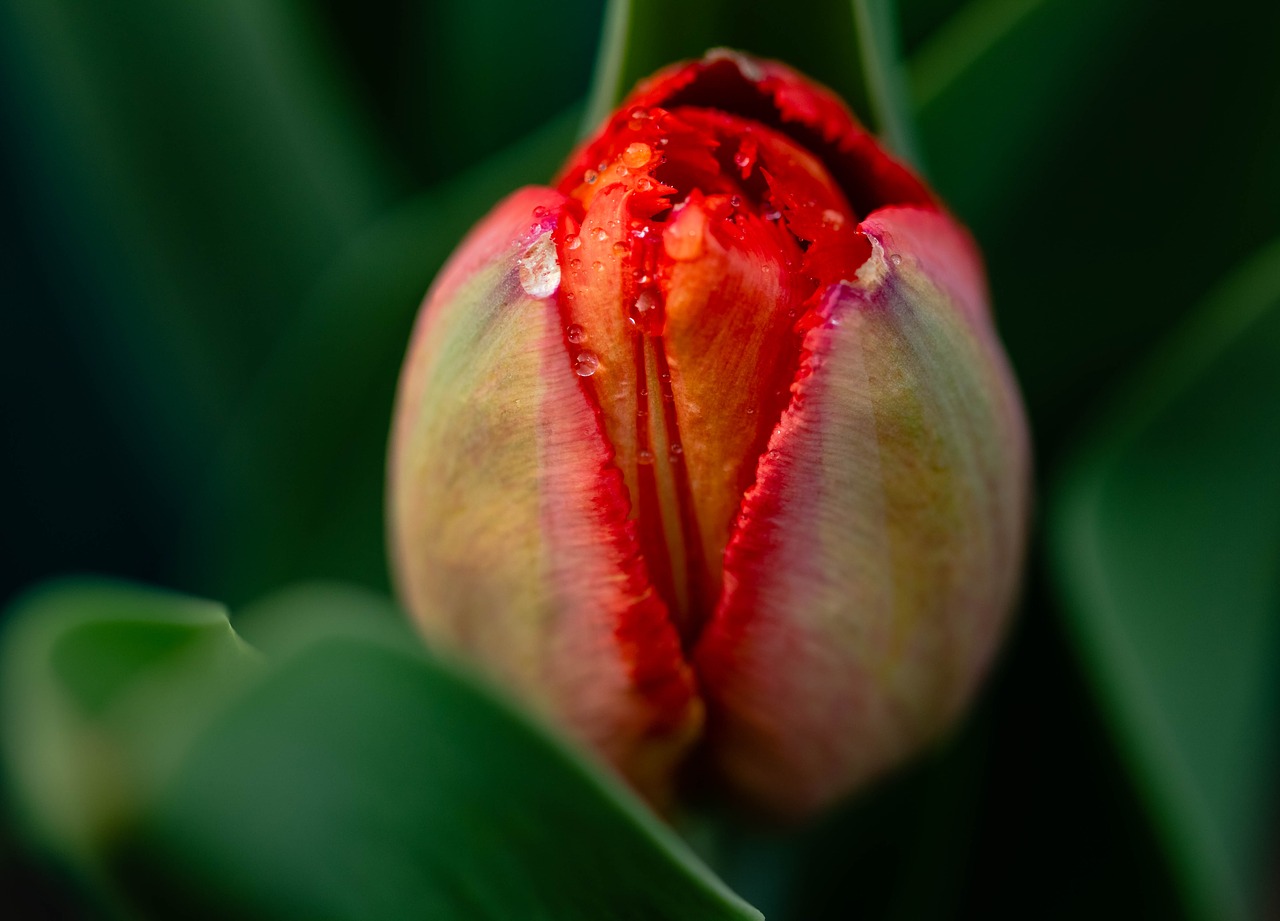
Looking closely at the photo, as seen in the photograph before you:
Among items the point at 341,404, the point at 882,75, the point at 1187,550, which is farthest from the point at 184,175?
the point at 1187,550

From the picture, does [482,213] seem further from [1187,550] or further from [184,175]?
[1187,550]

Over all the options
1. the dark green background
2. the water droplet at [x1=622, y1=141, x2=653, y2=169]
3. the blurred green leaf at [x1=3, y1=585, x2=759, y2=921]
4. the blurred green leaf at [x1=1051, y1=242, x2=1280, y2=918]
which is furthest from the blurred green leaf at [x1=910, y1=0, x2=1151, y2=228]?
the blurred green leaf at [x1=3, y1=585, x2=759, y2=921]

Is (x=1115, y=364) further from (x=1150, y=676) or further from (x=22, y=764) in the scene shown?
(x=22, y=764)

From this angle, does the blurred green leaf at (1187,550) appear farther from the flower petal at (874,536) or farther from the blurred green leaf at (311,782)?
the blurred green leaf at (311,782)

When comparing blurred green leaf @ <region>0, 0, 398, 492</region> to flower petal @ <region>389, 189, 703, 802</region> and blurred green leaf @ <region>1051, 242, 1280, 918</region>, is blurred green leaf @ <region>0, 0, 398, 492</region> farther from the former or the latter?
blurred green leaf @ <region>1051, 242, 1280, 918</region>

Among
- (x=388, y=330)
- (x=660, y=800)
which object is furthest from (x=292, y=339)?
(x=660, y=800)

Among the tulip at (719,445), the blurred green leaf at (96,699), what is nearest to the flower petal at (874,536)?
the tulip at (719,445)

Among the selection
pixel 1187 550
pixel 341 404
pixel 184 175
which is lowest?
pixel 1187 550
